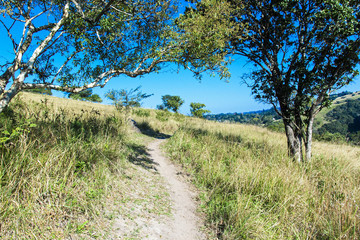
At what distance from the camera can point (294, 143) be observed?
763cm

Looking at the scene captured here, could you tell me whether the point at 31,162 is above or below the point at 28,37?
below

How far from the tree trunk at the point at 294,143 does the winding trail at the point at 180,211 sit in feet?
16.0

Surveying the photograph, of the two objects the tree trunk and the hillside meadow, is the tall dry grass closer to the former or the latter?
the hillside meadow

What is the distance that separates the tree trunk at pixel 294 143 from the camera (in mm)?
7473

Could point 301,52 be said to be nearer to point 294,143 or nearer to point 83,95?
point 294,143

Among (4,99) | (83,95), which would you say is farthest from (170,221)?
(83,95)

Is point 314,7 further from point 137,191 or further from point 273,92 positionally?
point 137,191

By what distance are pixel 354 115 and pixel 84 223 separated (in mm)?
174407

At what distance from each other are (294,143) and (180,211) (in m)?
5.96

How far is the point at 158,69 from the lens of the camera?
6273 mm

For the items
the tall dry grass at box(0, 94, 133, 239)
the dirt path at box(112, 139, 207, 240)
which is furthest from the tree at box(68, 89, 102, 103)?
the dirt path at box(112, 139, 207, 240)

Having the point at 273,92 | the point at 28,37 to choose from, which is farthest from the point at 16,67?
the point at 273,92

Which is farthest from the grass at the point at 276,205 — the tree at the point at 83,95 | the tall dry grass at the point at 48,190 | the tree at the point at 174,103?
the tree at the point at 174,103

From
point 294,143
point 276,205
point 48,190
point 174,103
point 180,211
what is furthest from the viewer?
point 174,103
